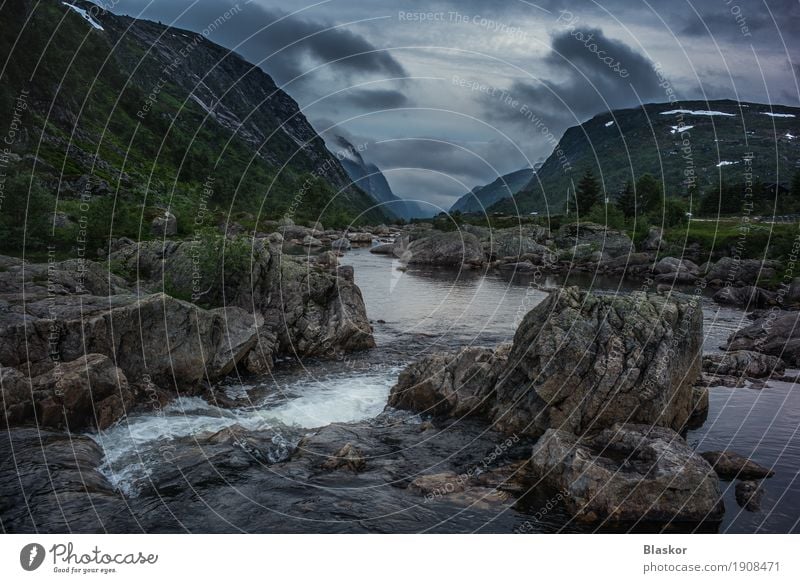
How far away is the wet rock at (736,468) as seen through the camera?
18812 mm

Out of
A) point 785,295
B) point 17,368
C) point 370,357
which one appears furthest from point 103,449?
point 785,295

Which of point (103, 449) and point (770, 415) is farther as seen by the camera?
point (770, 415)

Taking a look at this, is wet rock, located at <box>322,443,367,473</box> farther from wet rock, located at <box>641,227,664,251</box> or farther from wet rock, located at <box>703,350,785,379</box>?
wet rock, located at <box>641,227,664,251</box>

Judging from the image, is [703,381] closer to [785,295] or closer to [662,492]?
[662,492]

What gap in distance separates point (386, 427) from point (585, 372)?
29.4ft

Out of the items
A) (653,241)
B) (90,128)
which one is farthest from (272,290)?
(90,128)

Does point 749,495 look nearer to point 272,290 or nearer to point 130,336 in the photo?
point 130,336

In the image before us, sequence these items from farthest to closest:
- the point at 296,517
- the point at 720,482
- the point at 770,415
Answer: the point at 770,415 < the point at 720,482 < the point at 296,517

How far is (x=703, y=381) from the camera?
98.5ft

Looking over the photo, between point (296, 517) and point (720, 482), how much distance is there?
14.2 meters

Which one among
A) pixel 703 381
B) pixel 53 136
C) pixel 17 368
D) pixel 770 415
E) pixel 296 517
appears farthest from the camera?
pixel 53 136

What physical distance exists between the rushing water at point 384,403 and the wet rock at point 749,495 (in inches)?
8.3
